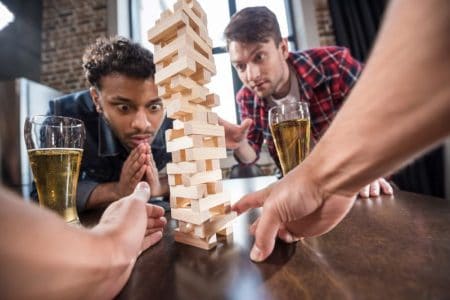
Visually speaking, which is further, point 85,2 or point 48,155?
point 85,2

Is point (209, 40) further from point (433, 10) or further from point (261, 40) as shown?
point (261, 40)

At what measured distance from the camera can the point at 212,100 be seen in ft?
1.40

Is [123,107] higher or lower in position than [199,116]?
higher

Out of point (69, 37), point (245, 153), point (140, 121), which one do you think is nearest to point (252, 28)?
point (245, 153)

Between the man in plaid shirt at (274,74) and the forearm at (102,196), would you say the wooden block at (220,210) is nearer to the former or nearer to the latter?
the forearm at (102,196)

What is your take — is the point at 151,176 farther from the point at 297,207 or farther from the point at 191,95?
the point at 297,207

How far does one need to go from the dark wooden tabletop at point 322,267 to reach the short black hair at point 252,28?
44.6 inches

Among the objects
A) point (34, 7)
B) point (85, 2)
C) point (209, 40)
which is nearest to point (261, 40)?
point (209, 40)

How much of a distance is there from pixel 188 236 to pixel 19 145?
2.86 metres

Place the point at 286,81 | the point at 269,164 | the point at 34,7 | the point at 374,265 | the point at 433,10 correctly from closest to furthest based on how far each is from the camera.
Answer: the point at 433,10 → the point at 374,265 → the point at 286,81 → the point at 269,164 → the point at 34,7

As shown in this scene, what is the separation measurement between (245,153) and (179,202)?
994mm

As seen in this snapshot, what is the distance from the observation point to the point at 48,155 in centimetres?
48

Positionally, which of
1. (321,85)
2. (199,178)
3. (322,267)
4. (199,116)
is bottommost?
(322,267)

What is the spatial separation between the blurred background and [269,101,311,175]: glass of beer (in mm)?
2071
